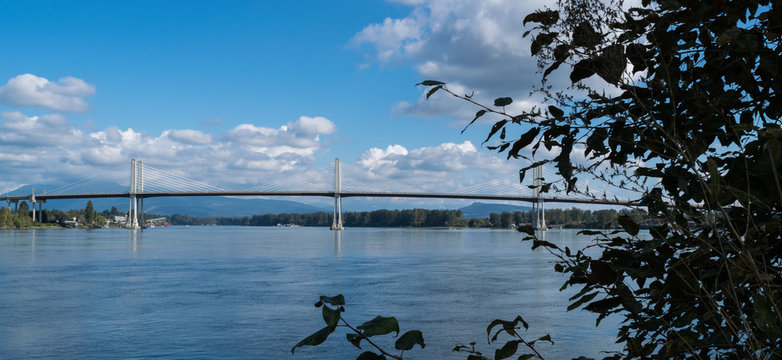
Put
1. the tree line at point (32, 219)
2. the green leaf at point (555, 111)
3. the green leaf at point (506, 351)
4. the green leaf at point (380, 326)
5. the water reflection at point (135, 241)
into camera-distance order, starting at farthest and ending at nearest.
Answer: the tree line at point (32, 219)
the water reflection at point (135, 241)
the green leaf at point (555, 111)
the green leaf at point (506, 351)
the green leaf at point (380, 326)

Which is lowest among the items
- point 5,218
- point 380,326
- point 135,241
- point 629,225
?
point 135,241

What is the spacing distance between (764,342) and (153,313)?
11925 mm

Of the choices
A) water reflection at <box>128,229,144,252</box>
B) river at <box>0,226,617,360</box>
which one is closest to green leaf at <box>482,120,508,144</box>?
river at <box>0,226,617,360</box>

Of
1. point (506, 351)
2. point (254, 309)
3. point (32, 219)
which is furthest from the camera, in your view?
point (32, 219)

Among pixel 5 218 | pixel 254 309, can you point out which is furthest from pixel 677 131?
pixel 5 218

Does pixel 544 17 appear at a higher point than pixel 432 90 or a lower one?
higher

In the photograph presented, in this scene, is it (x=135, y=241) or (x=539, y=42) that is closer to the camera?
(x=539, y=42)

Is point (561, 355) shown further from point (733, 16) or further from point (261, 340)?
point (733, 16)

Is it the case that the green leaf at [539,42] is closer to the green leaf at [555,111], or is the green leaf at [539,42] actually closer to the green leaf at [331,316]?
the green leaf at [555,111]

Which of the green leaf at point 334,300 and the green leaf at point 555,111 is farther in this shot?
the green leaf at point 555,111

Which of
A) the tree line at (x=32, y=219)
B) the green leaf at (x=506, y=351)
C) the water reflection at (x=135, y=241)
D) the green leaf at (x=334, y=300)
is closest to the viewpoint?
the green leaf at (x=334, y=300)

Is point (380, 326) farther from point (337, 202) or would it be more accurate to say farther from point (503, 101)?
point (337, 202)

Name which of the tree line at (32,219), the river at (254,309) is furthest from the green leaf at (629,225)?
the tree line at (32,219)

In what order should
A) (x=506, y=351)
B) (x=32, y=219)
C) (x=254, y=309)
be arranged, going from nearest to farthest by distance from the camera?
(x=506, y=351) < (x=254, y=309) < (x=32, y=219)
